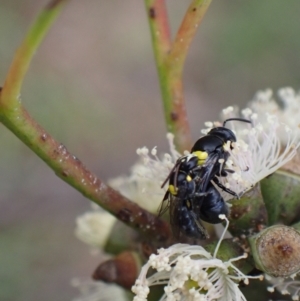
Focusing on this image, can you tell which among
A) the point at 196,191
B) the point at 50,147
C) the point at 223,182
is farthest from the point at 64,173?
the point at 223,182

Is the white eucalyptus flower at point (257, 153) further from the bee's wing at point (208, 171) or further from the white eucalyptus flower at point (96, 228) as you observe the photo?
the white eucalyptus flower at point (96, 228)

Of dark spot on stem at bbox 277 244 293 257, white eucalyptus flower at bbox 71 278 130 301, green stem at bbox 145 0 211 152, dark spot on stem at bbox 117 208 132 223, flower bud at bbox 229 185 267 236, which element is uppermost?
green stem at bbox 145 0 211 152

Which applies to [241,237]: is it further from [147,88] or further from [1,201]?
[147,88]

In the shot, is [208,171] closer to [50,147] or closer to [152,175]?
[152,175]

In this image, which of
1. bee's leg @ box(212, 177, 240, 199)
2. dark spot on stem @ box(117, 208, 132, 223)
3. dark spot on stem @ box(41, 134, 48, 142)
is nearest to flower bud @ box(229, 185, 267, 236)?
bee's leg @ box(212, 177, 240, 199)

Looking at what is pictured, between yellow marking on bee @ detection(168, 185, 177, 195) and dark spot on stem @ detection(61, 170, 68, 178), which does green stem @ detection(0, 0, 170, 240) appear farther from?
yellow marking on bee @ detection(168, 185, 177, 195)

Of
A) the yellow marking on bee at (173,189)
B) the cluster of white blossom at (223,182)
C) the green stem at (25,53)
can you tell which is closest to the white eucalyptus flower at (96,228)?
the cluster of white blossom at (223,182)
